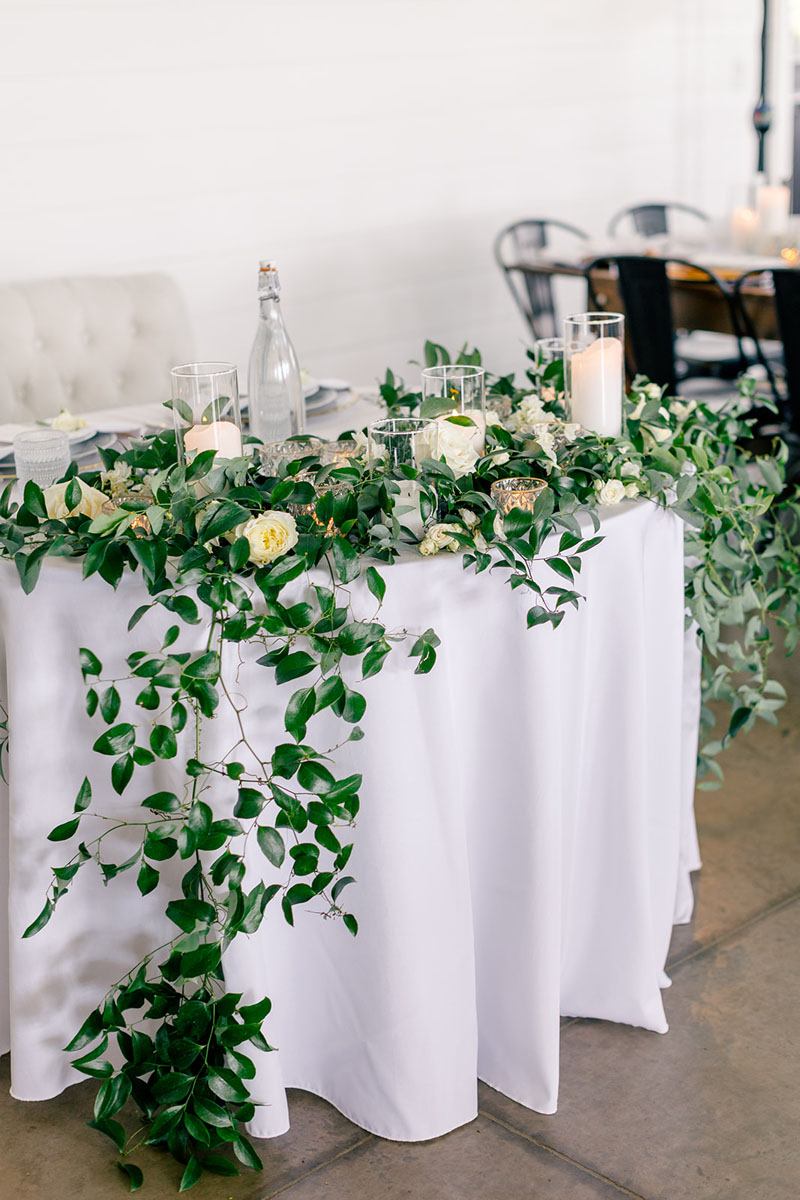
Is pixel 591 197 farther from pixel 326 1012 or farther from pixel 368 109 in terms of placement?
pixel 326 1012

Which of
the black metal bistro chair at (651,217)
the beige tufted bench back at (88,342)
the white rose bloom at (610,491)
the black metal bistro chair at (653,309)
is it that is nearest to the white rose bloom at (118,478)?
the white rose bloom at (610,491)

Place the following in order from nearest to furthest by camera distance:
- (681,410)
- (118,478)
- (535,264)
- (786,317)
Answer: (118,478) → (681,410) → (786,317) → (535,264)

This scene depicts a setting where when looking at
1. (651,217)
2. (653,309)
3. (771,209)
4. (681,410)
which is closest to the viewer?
(681,410)

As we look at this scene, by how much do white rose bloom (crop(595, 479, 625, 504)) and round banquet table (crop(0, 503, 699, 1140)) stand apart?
32 millimetres

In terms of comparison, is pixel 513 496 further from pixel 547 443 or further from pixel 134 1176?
pixel 134 1176

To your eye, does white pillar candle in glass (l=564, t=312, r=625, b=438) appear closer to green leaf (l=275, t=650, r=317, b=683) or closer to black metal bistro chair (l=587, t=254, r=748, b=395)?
green leaf (l=275, t=650, r=317, b=683)

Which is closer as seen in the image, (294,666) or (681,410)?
(294,666)

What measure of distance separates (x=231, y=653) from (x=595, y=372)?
655 mm

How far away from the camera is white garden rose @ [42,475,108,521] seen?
5.01 feet

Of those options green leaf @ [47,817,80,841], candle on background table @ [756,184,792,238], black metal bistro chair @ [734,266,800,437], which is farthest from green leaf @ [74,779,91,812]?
candle on background table @ [756,184,792,238]

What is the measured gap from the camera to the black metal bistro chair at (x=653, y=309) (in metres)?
3.52

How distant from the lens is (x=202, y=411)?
5.29ft

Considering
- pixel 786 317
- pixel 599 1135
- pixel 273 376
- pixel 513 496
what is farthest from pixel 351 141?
pixel 599 1135

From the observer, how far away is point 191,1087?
5.01ft
